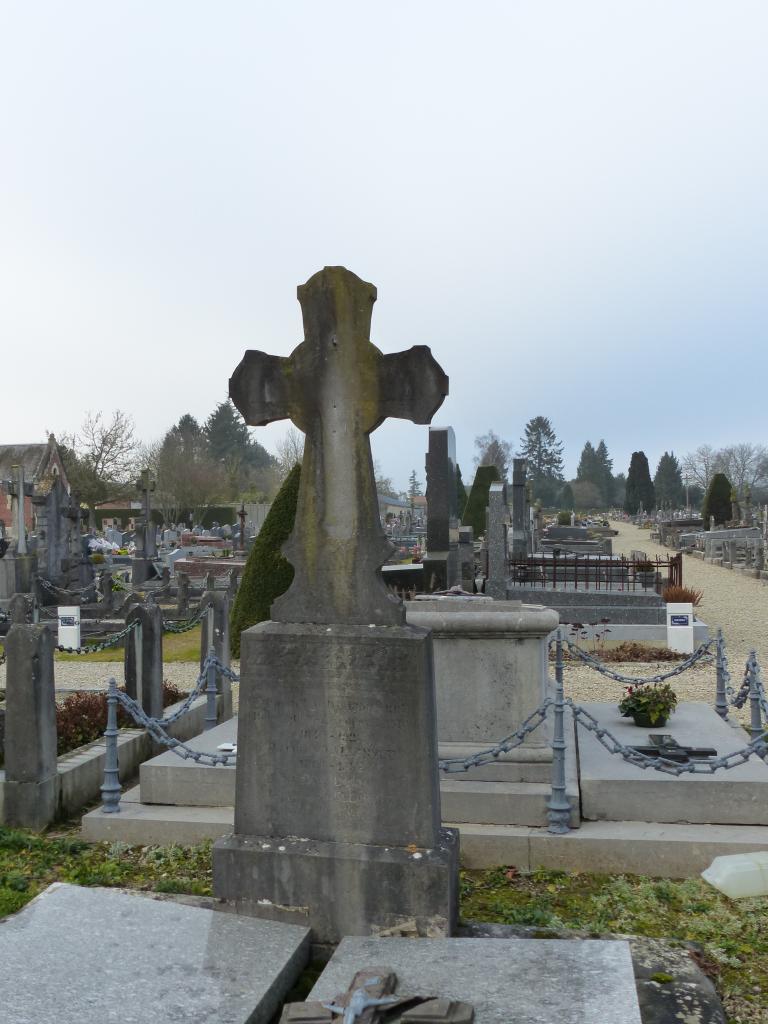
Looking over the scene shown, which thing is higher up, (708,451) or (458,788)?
(708,451)

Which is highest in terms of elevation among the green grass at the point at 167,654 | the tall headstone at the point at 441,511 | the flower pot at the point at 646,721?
the tall headstone at the point at 441,511

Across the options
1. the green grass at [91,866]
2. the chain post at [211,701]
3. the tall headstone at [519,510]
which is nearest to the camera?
the green grass at [91,866]

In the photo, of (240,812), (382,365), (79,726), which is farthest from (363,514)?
(79,726)

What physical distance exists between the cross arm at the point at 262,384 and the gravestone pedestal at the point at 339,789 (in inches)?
46.3

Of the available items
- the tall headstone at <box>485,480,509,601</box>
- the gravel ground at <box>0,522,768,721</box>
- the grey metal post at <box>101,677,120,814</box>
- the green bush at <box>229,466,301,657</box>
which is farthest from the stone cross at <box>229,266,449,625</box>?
the tall headstone at <box>485,480,509,601</box>

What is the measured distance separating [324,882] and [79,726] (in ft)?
16.4

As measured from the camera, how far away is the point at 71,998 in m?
3.46

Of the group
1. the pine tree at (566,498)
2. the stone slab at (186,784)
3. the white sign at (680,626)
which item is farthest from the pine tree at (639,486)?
the stone slab at (186,784)

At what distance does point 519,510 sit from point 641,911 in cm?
2208

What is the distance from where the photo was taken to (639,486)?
101875 mm

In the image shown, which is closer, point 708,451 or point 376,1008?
point 376,1008

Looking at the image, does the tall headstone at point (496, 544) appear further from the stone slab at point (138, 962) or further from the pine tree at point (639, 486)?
the pine tree at point (639, 486)

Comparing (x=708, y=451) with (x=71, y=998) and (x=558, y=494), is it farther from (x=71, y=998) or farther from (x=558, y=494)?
(x=71, y=998)

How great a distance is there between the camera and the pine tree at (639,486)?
3994 inches
